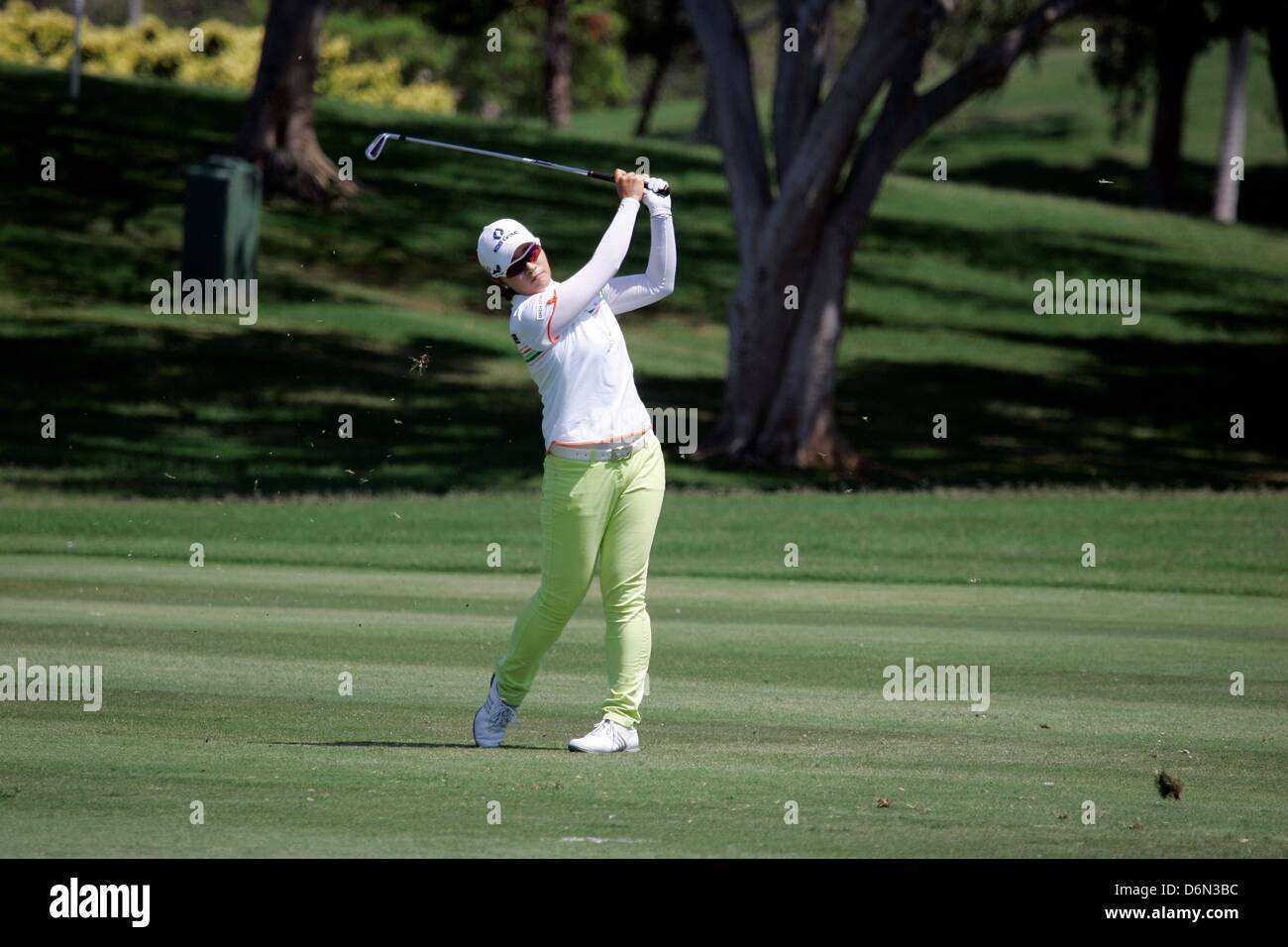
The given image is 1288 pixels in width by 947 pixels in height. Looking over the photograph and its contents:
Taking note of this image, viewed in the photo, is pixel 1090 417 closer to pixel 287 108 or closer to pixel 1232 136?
pixel 287 108

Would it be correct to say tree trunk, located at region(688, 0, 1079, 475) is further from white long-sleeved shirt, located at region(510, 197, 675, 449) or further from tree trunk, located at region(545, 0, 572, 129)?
tree trunk, located at region(545, 0, 572, 129)

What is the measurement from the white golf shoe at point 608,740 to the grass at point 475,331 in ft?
47.1

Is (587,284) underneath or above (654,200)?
underneath

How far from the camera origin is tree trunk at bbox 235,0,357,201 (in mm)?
32531

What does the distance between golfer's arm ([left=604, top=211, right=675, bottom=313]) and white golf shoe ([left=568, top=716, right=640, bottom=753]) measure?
6.06ft

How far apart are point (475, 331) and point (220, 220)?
5881 mm

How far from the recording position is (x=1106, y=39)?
38219mm

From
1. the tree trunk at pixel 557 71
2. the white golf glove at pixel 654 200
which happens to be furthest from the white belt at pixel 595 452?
the tree trunk at pixel 557 71

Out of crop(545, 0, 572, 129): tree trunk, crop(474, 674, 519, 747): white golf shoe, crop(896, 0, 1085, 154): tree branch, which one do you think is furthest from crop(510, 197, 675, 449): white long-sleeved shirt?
crop(545, 0, 572, 129): tree trunk

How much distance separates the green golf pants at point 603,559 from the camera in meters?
8.14

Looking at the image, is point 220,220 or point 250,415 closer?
point 250,415

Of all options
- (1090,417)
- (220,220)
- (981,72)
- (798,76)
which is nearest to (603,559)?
(981,72)

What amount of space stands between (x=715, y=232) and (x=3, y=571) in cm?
2839

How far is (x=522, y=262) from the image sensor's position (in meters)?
8.13
